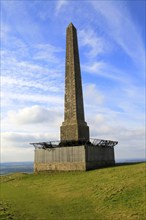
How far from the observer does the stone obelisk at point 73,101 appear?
3194 cm

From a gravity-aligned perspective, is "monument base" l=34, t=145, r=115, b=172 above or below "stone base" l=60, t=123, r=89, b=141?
below

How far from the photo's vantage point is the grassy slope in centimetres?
1511

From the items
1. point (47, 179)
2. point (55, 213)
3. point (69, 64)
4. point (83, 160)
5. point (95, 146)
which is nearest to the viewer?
point (55, 213)

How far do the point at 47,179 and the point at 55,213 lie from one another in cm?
1191

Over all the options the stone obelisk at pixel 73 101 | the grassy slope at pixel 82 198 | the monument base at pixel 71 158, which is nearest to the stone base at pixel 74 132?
the stone obelisk at pixel 73 101

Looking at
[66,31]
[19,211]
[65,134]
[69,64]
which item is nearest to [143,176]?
[19,211]

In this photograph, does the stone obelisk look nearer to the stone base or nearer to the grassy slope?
the stone base

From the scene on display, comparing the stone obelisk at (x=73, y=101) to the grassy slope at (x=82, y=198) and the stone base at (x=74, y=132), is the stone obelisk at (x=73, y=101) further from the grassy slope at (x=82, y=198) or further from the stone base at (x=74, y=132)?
the grassy slope at (x=82, y=198)

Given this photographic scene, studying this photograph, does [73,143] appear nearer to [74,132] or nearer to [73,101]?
[74,132]

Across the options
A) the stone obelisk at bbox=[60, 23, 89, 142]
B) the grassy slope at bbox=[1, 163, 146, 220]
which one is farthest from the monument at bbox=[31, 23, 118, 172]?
the grassy slope at bbox=[1, 163, 146, 220]

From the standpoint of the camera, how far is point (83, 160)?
29.1m

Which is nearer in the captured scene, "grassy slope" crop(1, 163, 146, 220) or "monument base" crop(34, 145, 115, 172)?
"grassy slope" crop(1, 163, 146, 220)

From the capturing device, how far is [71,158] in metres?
30.1

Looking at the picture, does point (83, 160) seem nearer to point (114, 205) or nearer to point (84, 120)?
point (84, 120)
